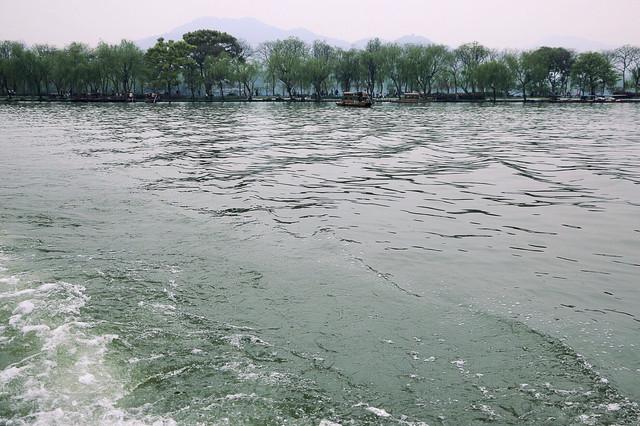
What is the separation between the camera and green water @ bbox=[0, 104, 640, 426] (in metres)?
4.88

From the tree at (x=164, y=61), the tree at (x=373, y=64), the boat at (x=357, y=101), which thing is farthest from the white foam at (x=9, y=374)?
the tree at (x=373, y=64)

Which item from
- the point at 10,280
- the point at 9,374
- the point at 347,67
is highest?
the point at 347,67

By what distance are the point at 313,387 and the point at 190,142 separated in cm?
2739

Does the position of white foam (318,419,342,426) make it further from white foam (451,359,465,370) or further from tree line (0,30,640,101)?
tree line (0,30,640,101)

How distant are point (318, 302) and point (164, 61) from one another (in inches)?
4511

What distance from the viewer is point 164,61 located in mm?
110938

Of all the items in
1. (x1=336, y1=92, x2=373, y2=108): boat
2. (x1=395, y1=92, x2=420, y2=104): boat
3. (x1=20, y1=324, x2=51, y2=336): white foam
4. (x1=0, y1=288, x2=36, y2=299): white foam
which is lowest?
(x1=20, y1=324, x2=51, y2=336): white foam

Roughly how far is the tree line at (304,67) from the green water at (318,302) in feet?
322

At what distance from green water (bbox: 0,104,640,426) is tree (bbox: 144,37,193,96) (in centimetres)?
10131

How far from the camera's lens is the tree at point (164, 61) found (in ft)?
362

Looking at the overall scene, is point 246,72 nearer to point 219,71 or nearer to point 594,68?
point 219,71

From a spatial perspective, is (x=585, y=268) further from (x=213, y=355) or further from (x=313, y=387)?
(x=213, y=355)

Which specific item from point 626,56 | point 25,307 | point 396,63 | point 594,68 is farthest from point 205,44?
point 25,307

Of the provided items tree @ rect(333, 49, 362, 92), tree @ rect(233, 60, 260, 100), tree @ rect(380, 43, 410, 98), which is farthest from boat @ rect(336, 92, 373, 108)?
tree @ rect(233, 60, 260, 100)
